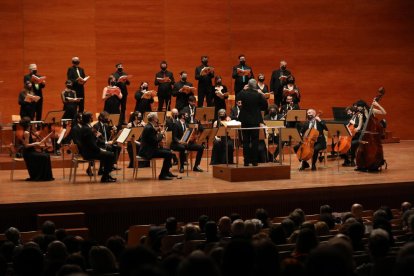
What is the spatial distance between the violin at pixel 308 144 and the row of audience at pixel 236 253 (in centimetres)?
437

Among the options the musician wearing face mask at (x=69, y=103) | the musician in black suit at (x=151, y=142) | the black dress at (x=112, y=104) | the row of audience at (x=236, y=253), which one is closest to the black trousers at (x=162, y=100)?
the black dress at (x=112, y=104)

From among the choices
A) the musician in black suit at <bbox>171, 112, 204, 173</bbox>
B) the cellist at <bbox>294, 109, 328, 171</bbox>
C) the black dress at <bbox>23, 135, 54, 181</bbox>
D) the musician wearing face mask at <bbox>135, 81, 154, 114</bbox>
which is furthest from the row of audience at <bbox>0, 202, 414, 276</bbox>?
the musician wearing face mask at <bbox>135, 81, 154, 114</bbox>

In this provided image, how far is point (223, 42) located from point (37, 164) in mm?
8688

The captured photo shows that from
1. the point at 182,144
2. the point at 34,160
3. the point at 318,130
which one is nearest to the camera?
the point at 34,160

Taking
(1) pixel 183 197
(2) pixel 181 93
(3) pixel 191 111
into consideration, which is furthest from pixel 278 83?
(1) pixel 183 197

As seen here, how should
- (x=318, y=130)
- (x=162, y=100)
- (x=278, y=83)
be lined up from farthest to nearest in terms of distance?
(x=278, y=83) → (x=162, y=100) → (x=318, y=130)

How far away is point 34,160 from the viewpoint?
1344cm

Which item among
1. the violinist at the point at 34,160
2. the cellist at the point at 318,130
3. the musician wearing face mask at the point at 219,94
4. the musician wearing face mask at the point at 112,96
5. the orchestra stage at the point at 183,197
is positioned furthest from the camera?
the musician wearing face mask at the point at 219,94

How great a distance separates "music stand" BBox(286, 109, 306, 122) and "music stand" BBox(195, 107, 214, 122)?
1.58m

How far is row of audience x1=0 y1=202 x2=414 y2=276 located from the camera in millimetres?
3572

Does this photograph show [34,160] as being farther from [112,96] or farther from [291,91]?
[291,91]

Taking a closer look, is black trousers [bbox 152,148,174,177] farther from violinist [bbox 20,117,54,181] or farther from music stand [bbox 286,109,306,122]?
music stand [bbox 286,109,306,122]

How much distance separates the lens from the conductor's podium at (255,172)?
1304 centimetres

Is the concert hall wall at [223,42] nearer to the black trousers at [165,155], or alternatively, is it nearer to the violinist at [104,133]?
the violinist at [104,133]
